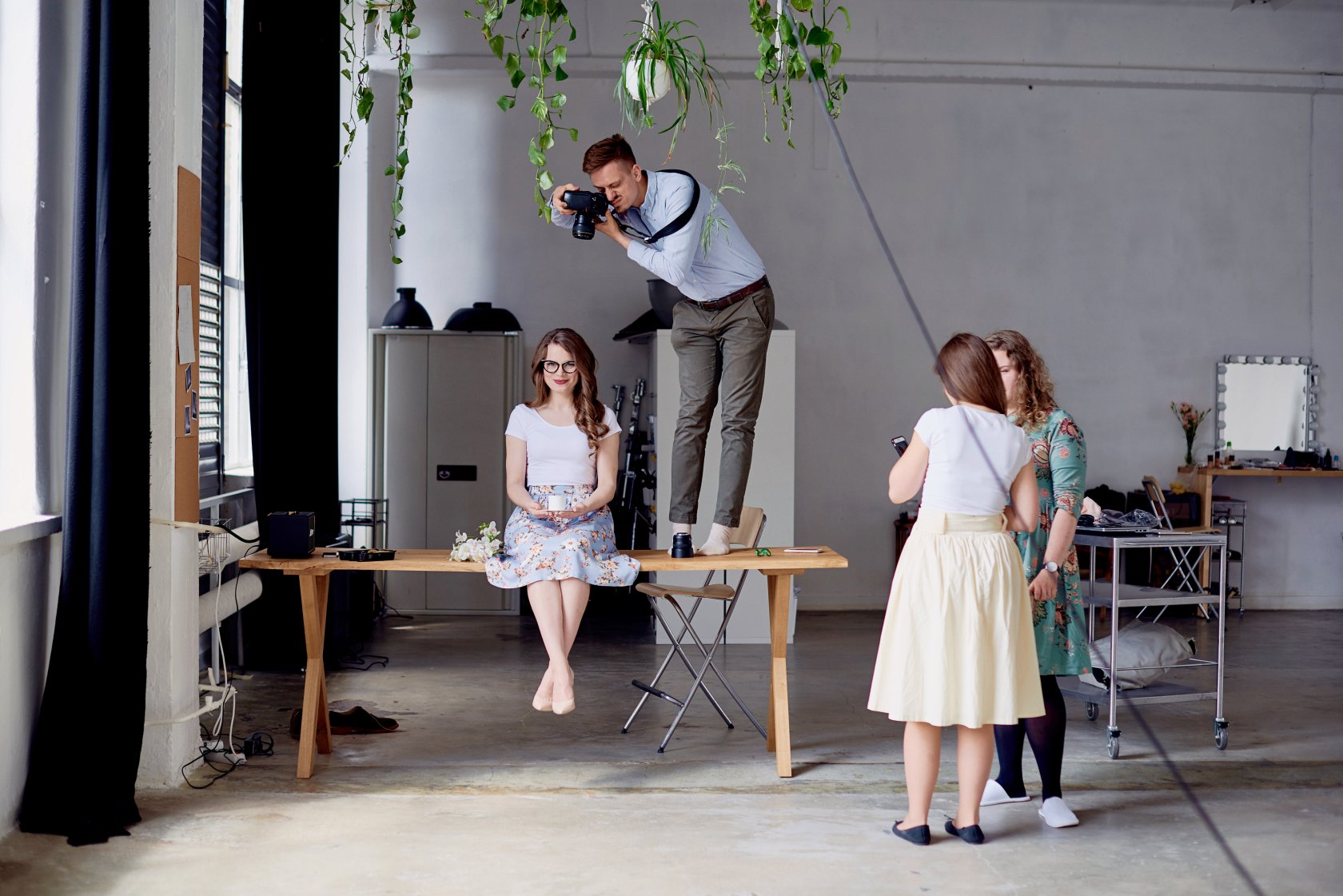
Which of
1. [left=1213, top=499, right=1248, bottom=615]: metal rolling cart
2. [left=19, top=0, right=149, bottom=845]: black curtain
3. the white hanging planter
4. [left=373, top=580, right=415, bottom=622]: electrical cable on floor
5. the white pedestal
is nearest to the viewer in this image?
the white hanging planter

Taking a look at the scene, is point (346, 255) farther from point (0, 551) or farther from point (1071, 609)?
point (1071, 609)

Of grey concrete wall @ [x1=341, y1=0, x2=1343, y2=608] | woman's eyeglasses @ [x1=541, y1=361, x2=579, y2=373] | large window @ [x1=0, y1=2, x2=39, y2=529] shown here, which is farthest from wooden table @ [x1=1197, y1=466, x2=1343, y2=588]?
large window @ [x1=0, y1=2, x2=39, y2=529]

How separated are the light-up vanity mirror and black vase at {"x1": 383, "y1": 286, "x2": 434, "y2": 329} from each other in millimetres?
6343

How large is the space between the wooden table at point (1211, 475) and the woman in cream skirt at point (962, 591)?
19.9 ft

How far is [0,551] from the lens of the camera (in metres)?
3.37

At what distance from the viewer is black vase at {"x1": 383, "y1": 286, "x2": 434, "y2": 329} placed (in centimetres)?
827

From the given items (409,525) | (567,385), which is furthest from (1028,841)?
(409,525)

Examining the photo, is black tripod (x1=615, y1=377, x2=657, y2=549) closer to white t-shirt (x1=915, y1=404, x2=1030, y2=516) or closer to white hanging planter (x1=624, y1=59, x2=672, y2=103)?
white t-shirt (x1=915, y1=404, x2=1030, y2=516)

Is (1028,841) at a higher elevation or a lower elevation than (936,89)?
lower

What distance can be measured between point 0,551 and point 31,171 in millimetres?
1211

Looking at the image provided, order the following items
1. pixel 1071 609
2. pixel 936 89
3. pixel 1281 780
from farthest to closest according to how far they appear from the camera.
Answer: pixel 936 89 → pixel 1281 780 → pixel 1071 609

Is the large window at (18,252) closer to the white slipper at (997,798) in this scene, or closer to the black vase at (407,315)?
the white slipper at (997,798)

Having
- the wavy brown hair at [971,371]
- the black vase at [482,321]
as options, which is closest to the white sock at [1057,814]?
the wavy brown hair at [971,371]

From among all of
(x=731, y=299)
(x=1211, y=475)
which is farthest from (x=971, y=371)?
(x=1211, y=475)
